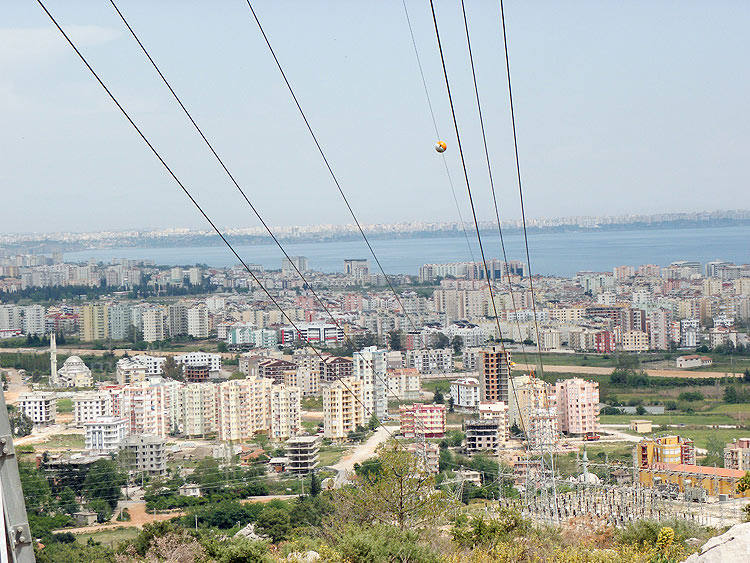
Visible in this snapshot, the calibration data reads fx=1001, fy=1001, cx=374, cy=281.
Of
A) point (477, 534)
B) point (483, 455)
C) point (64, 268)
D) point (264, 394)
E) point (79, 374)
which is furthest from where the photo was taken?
point (64, 268)

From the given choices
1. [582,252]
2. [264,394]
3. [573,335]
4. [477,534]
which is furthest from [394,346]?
[582,252]

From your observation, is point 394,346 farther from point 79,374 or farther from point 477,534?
point 477,534

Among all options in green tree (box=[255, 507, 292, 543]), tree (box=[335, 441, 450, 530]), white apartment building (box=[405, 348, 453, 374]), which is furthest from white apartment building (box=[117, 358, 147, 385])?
tree (box=[335, 441, 450, 530])

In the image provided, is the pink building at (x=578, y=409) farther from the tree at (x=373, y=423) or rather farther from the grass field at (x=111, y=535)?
the grass field at (x=111, y=535)

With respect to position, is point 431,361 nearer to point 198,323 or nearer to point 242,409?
point 242,409

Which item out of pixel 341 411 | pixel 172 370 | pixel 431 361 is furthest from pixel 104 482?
pixel 431 361

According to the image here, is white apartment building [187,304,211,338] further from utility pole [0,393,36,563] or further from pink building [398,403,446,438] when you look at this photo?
utility pole [0,393,36,563]
